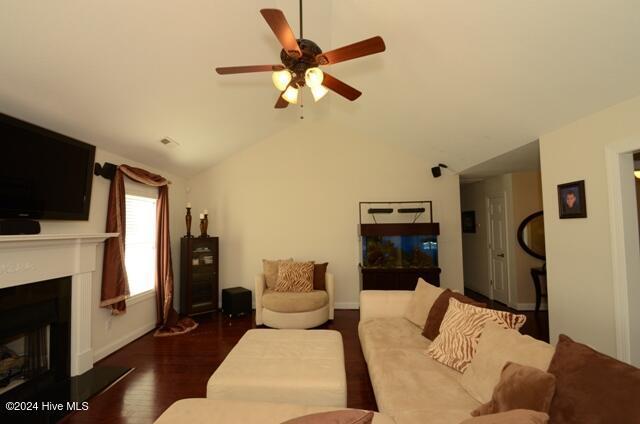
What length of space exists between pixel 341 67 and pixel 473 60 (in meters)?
1.31

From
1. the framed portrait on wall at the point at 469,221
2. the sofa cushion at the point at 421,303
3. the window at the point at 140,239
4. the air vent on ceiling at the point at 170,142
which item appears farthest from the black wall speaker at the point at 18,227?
the framed portrait on wall at the point at 469,221

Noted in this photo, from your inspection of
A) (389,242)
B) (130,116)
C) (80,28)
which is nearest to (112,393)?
(130,116)

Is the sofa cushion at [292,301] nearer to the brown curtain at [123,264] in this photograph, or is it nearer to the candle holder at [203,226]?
the brown curtain at [123,264]

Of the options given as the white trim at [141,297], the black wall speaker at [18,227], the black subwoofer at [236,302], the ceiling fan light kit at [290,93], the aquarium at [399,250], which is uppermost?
the ceiling fan light kit at [290,93]

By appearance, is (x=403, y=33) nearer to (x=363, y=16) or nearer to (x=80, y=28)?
(x=363, y=16)

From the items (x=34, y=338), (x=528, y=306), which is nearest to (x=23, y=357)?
(x=34, y=338)

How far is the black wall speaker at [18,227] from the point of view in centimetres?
203

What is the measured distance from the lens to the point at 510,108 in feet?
8.73

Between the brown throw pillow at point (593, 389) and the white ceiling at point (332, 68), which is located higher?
the white ceiling at point (332, 68)

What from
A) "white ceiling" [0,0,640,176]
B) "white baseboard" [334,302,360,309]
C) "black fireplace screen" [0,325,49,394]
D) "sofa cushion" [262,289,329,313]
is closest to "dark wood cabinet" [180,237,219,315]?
"sofa cushion" [262,289,329,313]

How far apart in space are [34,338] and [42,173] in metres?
1.38

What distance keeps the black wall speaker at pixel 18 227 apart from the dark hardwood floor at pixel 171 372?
1.38 metres

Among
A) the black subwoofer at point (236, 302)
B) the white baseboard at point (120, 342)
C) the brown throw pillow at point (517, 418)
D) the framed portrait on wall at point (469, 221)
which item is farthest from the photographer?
the framed portrait on wall at point (469, 221)

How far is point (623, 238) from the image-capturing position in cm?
216
